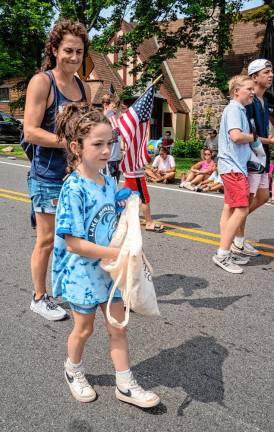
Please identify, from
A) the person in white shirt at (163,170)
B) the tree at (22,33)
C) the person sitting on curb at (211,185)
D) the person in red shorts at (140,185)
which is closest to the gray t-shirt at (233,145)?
the person in red shorts at (140,185)

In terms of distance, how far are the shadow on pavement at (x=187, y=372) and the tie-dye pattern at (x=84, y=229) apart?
0.67 meters

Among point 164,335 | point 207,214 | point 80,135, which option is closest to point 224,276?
point 164,335

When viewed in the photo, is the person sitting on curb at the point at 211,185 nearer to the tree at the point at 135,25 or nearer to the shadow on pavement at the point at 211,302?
the shadow on pavement at the point at 211,302

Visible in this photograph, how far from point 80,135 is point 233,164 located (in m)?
2.60

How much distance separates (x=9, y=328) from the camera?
3.21 m

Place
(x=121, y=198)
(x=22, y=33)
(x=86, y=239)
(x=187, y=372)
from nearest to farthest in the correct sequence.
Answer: (x=86, y=239), (x=121, y=198), (x=187, y=372), (x=22, y=33)

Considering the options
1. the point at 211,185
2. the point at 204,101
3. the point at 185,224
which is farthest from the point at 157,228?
the point at 204,101

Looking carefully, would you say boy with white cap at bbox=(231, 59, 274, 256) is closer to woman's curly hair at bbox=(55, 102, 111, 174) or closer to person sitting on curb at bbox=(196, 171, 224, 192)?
woman's curly hair at bbox=(55, 102, 111, 174)

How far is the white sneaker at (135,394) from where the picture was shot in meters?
2.30

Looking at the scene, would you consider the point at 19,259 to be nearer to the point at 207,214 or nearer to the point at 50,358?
the point at 50,358

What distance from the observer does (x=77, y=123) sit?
220cm

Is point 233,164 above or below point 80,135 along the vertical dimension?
below

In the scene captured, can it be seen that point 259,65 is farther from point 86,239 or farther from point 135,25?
point 135,25

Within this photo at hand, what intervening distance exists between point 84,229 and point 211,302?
1.90m
